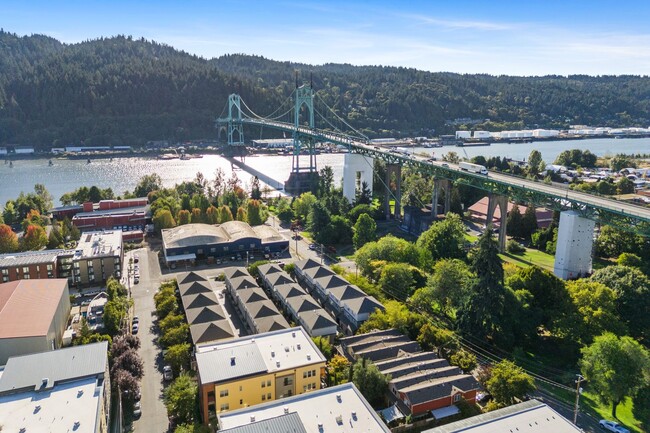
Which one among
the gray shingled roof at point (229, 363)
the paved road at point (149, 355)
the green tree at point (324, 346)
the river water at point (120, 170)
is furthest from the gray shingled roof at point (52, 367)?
the river water at point (120, 170)

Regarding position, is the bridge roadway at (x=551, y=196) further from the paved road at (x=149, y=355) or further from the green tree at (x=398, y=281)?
A: the paved road at (x=149, y=355)

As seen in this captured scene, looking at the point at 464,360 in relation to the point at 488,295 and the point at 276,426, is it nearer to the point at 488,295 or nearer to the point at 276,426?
the point at 488,295

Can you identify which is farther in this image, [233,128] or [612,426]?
[233,128]

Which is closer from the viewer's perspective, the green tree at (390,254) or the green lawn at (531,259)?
the green tree at (390,254)

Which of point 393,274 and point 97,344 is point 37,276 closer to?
point 97,344

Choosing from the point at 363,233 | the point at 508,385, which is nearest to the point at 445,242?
the point at 363,233

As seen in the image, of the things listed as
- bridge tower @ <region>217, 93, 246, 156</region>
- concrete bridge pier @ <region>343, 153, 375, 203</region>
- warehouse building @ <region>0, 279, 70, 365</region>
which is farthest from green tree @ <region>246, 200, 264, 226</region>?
bridge tower @ <region>217, 93, 246, 156</region>

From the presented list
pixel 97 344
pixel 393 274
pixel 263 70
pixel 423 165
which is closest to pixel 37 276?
pixel 97 344
